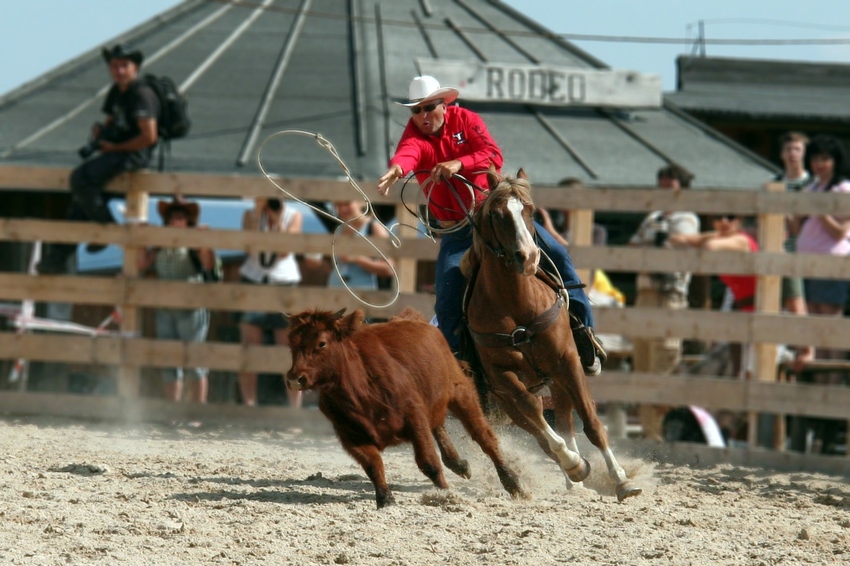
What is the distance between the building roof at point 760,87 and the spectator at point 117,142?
9.44 m

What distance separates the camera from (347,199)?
32.2 ft

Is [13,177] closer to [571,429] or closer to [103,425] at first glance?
[103,425]

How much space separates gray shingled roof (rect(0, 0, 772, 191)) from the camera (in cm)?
1346

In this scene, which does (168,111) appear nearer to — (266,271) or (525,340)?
(266,271)

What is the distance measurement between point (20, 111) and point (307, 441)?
6.98 metres

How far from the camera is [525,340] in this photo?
6285 mm

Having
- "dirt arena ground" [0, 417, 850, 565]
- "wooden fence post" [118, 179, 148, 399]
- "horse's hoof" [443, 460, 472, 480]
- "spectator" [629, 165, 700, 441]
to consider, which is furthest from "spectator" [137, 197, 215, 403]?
"horse's hoof" [443, 460, 472, 480]

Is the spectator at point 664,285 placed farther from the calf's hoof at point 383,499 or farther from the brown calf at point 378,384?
the calf's hoof at point 383,499

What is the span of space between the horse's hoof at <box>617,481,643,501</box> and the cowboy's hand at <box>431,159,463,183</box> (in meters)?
1.85

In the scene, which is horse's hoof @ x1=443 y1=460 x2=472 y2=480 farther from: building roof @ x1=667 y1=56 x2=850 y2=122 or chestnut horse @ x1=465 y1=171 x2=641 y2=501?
building roof @ x1=667 y1=56 x2=850 y2=122

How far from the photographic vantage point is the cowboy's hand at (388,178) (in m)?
6.13

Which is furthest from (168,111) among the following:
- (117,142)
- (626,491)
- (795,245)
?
(626,491)

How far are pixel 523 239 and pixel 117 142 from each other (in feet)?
17.5

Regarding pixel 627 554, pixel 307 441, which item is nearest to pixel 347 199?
pixel 307 441
